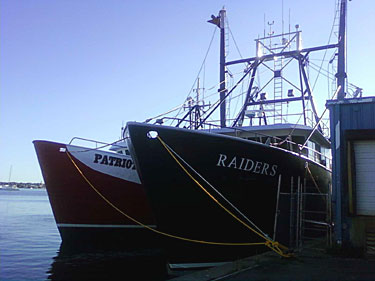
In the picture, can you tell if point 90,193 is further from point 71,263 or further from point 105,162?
point 71,263

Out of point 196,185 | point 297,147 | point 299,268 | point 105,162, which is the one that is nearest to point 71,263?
point 105,162

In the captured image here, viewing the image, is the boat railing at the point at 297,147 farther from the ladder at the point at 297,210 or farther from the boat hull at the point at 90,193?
the boat hull at the point at 90,193

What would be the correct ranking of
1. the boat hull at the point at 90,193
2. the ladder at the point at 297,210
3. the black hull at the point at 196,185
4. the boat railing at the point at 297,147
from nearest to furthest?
the black hull at the point at 196,185
the ladder at the point at 297,210
the boat railing at the point at 297,147
the boat hull at the point at 90,193

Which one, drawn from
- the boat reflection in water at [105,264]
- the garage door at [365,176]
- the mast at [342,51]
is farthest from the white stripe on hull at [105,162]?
the mast at [342,51]

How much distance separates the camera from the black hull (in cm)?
928

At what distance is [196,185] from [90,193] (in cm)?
607

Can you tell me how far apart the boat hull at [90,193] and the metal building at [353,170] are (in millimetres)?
7400

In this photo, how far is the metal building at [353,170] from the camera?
353 inches

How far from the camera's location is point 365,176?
9070 mm

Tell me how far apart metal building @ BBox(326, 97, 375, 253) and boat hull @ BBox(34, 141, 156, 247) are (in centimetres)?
740

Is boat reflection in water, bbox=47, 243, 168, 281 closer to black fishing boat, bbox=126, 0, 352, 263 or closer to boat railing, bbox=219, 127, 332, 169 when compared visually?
black fishing boat, bbox=126, 0, 352, 263

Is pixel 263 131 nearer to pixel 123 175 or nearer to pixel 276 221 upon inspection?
pixel 276 221

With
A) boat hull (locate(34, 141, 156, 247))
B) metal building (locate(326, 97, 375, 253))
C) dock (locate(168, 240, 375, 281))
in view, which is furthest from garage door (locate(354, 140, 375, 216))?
boat hull (locate(34, 141, 156, 247))

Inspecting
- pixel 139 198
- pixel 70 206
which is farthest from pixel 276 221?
pixel 70 206
